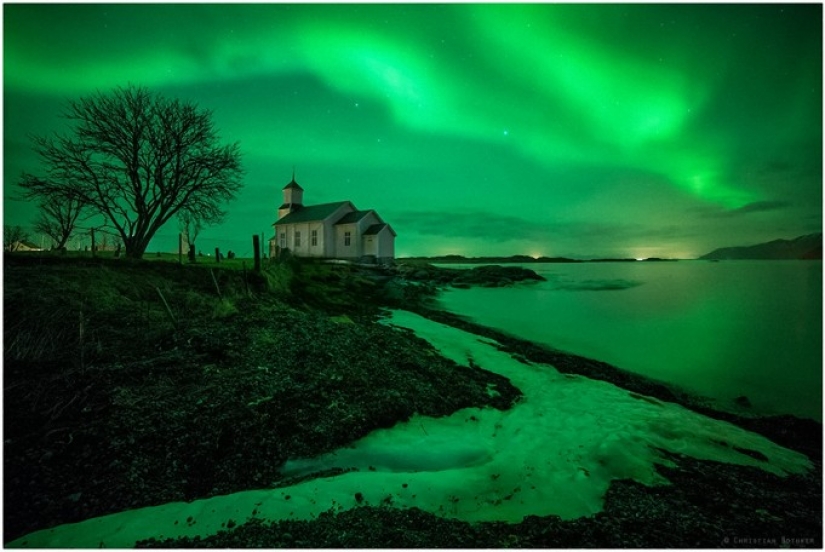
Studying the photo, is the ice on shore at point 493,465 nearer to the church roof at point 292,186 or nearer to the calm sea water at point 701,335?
the calm sea water at point 701,335

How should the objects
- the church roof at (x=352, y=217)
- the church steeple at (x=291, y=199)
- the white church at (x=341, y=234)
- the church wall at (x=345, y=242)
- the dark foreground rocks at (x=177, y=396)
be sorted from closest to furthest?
the dark foreground rocks at (x=177, y=396) → the white church at (x=341, y=234) → the church wall at (x=345, y=242) → the church roof at (x=352, y=217) → the church steeple at (x=291, y=199)

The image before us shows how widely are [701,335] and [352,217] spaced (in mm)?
32742

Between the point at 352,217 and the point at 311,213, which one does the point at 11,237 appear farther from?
the point at 352,217

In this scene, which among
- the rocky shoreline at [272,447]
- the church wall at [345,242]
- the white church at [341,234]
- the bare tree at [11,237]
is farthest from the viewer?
the church wall at [345,242]

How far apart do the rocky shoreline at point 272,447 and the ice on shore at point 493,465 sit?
21 cm

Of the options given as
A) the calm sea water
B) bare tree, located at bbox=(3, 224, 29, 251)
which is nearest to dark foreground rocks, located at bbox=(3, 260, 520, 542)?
the calm sea water

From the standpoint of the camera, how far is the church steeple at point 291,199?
45.6 meters

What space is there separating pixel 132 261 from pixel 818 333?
34.5 m

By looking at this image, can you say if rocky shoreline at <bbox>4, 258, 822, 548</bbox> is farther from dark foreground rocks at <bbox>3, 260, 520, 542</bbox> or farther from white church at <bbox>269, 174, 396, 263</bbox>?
white church at <bbox>269, 174, 396, 263</bbox>

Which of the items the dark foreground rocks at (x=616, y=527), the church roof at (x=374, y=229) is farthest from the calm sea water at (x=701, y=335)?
the church roof at (x=374, y=229)

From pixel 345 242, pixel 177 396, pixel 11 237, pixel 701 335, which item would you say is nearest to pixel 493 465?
pixel 177 396

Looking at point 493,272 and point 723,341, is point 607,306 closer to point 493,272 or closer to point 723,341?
point 723,341

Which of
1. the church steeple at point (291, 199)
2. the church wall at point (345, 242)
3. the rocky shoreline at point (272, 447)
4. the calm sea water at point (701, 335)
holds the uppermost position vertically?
the church steeple at point (291, 199)

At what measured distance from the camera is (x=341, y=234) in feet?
128
